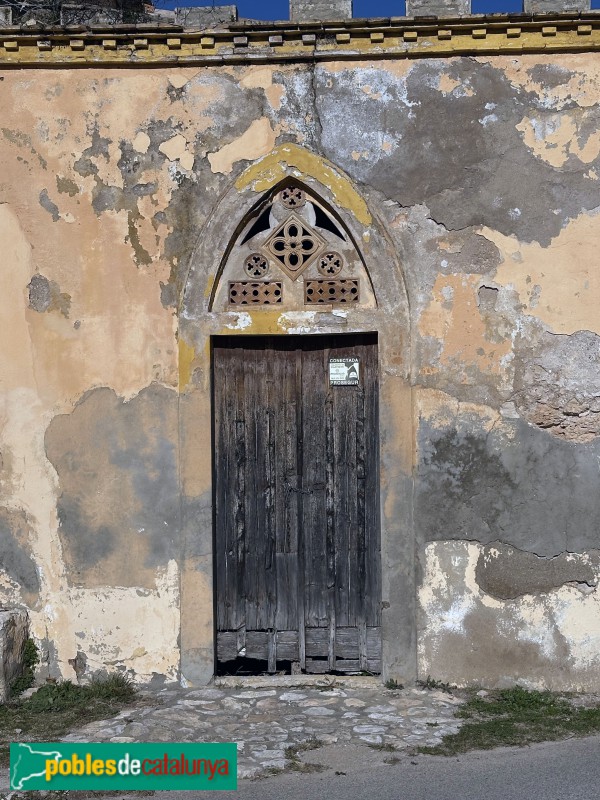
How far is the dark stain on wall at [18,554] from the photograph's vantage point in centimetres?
563

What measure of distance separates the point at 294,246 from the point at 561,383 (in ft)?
6.18

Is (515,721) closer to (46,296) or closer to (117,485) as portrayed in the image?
(117,485)

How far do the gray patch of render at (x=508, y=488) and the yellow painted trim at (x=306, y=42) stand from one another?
7.64 ft

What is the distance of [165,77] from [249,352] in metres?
1.82

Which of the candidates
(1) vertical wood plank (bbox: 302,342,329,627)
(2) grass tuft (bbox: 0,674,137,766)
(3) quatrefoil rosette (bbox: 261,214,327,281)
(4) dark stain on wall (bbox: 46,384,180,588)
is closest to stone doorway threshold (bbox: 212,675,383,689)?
(1) vertical wood plank (bbox: 302,342,329,627)

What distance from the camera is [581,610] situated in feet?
17.6

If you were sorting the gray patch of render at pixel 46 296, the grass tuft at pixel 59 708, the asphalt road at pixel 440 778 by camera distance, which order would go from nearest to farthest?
the asphalt road at pixel 440 778, the grass tuft at pixel 59 708, the gray patch of render at pixel 46 296

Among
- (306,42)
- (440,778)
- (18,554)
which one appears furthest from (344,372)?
(440,778)

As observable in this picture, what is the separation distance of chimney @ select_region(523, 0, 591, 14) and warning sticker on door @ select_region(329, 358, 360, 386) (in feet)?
7.93

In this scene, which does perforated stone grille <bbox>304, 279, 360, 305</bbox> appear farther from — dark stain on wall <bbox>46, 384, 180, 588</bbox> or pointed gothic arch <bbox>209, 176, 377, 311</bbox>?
dark stain on wall <bbox>46, 384, 180, 588</bbox>

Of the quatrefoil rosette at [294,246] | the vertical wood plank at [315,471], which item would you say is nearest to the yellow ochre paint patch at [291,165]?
the quatrefoil rosette at [294,246]

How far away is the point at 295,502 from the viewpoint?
18.7 ft

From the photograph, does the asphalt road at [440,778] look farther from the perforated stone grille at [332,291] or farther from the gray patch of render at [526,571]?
the perforated stone grille at [332,291]

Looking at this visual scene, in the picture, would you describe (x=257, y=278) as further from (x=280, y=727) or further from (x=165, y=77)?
(x=280, y=727)
